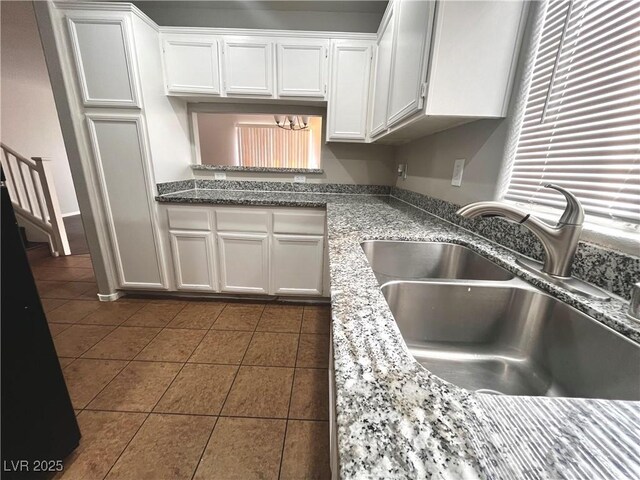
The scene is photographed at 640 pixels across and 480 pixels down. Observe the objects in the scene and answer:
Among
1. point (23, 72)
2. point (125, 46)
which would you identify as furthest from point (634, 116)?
point (23, 72)

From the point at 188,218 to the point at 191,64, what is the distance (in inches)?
48.7

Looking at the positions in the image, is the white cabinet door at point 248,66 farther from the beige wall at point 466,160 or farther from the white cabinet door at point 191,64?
the beige wall at point 466,160

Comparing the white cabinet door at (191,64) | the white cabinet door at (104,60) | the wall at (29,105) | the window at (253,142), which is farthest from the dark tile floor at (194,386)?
the wall at (29,105)

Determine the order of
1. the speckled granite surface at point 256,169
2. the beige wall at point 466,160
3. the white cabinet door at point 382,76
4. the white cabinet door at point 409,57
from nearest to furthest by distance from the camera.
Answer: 1. the white cabinet door at point 409,57
2. the beige wall at point 466,160
3. the white cabinet door at point 382,76
4. the speckled granite surface at point 256,169

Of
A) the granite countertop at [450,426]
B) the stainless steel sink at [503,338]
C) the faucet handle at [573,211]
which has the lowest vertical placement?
the stainless steel sink at [503,338]

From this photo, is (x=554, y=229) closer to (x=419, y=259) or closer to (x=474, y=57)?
(x=419, y=259)

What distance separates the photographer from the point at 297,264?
2.23 m

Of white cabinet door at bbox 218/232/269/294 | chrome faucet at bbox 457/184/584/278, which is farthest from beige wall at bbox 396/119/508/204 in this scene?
white cabinet door at bbox 218/232/269/294

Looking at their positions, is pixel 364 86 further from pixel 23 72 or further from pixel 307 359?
pixel 23 72

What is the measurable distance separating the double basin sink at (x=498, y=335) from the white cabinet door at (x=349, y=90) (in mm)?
1751

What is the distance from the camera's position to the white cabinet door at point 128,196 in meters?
1.93

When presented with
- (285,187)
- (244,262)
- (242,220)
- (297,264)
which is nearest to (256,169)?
(285,187)

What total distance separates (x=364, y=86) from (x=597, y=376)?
88.4 inches

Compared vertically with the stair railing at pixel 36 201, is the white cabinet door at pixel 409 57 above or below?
above
